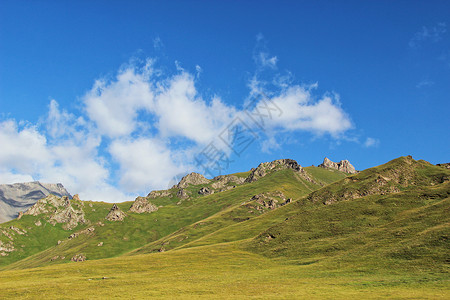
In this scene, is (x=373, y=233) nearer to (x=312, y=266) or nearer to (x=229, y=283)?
(x=312, y=266)

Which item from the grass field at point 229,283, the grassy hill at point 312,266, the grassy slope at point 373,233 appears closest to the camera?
the grass field at point 229,283

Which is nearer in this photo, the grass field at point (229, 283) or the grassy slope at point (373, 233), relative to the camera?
the grass field at point (229, 283)

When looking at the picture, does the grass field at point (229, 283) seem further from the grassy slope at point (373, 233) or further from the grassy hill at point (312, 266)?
the grassy slope at point (373, 233)

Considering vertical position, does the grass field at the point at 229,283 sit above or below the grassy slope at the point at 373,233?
below

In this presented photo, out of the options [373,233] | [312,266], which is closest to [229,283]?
[312,266]

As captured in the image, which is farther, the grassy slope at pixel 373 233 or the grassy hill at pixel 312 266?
the grassy slope at pixel 373 233

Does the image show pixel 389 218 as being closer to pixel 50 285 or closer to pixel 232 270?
pixel 232 270

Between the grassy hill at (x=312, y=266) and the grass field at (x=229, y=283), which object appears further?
the grassy hill at (x=312, y=266)

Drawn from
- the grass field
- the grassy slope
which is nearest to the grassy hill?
the grass field

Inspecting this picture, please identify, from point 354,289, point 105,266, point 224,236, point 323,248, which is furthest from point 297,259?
point 224,236

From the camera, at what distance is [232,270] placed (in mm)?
93312

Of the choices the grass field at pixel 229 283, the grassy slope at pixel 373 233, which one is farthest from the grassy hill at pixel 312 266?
the grassy slope at pixel 373 233

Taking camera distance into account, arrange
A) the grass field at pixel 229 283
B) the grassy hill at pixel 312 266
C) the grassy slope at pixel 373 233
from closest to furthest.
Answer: the grass field at pixel 229 283, the grassy hill at pixel 312 266, the grassy slope at pixel 373 233

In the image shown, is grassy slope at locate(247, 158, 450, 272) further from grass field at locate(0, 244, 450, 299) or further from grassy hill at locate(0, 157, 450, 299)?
grass field at locate(0, 244, 450, 299)
